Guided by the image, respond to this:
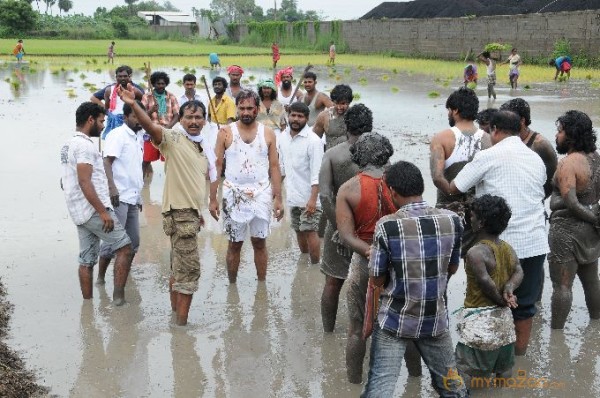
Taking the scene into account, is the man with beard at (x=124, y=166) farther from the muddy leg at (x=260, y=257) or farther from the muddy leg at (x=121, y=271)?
the muddy leg at (x=260, y=257)

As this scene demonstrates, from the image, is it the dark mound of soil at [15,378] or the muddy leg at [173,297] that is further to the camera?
the muddy leg at [173,297]

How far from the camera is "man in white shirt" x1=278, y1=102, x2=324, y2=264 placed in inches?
278

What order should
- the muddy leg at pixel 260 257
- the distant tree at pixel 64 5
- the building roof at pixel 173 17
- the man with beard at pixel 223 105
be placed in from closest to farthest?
the muddy leg at pixel 260 257 < the man with beard at pixel 223 105 < the building roof at pixel 173 17 < the distant tree at pixel 64 5

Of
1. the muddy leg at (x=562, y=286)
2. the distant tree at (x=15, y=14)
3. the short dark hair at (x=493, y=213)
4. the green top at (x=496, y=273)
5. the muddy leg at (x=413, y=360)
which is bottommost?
the muddy leg at (x=413, y=360)

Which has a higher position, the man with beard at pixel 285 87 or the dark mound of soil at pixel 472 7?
the dark mound of soil at pixel 472 7

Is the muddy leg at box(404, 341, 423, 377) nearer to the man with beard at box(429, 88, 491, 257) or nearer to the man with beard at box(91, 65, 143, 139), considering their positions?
the man with beard at box(429, 88, 491, 257)

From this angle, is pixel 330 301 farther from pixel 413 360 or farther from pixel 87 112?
pixel 87 112

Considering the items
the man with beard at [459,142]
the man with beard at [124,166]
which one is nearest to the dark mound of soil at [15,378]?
the man with beard at [124,166]

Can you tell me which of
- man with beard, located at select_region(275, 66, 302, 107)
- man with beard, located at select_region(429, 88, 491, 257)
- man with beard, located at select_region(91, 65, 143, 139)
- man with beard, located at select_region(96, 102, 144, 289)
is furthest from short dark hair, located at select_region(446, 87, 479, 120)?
man with beard, located at select_region(91, 65, 143, 139)

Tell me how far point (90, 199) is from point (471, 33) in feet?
132

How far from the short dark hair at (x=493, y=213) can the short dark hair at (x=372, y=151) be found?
0.64m

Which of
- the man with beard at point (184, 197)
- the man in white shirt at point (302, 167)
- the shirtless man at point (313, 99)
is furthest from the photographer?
the shirtless man at point (313, 99)

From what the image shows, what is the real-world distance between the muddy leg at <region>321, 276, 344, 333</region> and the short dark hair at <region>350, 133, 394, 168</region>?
1.12m

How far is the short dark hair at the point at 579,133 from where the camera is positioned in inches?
213
